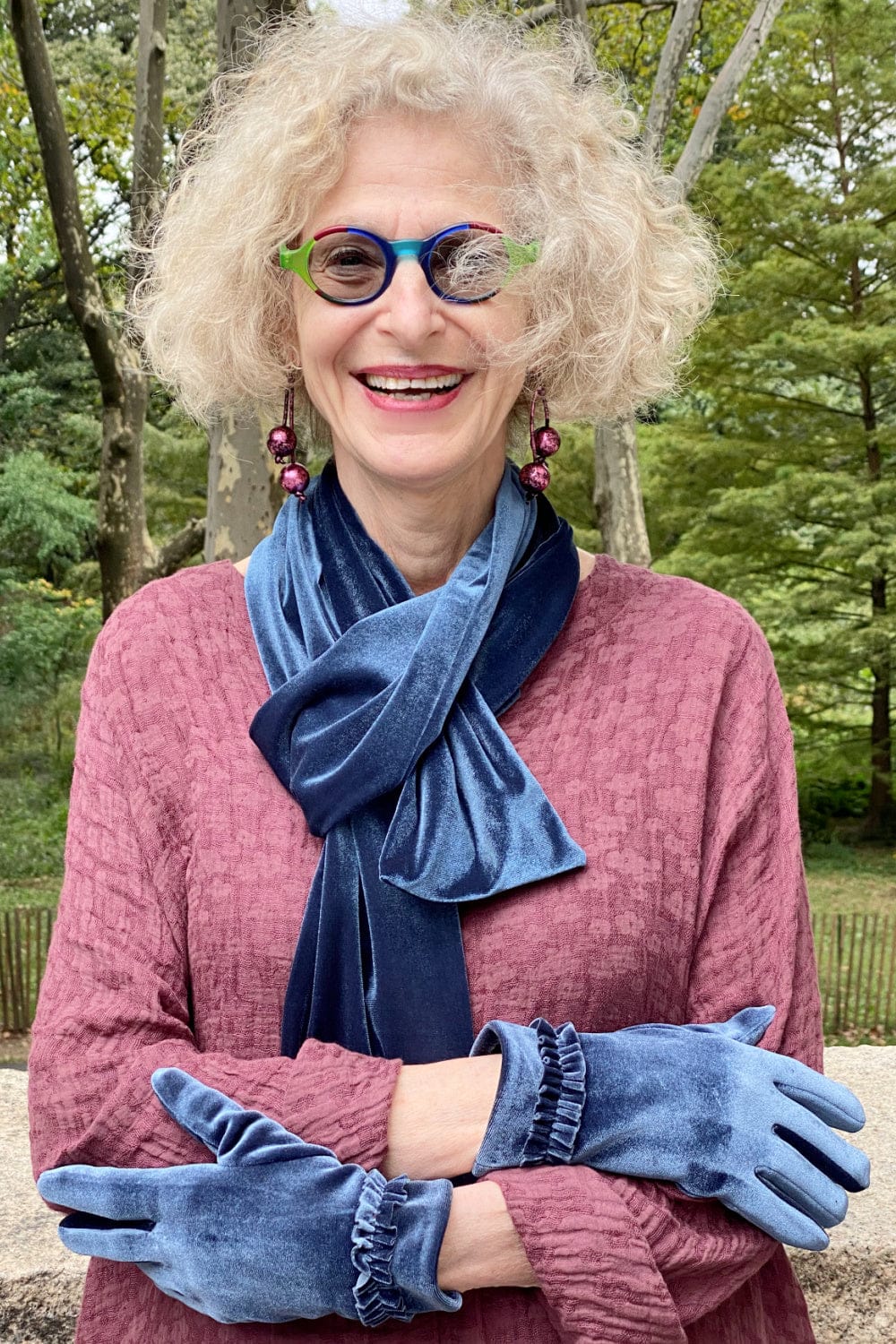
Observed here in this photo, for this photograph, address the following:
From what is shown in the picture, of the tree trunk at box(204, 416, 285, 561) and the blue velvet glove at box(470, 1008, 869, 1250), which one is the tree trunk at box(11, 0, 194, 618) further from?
the blue velvet glove at box(470, 1008, 869, 1250)

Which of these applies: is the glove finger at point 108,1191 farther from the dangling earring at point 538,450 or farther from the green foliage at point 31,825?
the green foliage at point 31,825

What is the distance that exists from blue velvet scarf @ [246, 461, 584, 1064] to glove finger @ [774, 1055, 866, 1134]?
1.10ft

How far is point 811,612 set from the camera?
12281mm

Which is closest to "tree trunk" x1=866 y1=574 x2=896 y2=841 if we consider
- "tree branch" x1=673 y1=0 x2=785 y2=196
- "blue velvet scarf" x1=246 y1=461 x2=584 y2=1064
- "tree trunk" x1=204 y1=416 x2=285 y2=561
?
"tree branch" x1=673 y1=0 x2=785 y2=196

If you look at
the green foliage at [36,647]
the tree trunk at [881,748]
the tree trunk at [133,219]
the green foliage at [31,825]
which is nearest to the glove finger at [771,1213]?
the tree trunk at [133,219]

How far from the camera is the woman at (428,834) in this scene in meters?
Answer: 1.37

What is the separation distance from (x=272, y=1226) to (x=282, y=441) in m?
1.06

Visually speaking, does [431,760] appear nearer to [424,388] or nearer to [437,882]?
[437,882]

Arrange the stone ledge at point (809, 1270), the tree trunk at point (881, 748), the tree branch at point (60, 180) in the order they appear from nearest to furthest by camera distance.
→ the stone ledge at point (809, 1270) → the tree branch at point (60, 180) → the tree trunk at point (881, 748)

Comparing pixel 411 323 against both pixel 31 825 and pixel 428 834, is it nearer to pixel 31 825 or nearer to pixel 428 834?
pixel 428 834

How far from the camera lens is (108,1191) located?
1.37 meters

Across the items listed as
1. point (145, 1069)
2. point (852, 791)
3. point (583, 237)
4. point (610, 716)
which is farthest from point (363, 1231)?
point (852, 791)

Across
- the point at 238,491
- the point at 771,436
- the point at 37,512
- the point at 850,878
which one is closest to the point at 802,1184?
the point at 238,491

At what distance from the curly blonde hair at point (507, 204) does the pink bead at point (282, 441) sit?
2.8 inches
